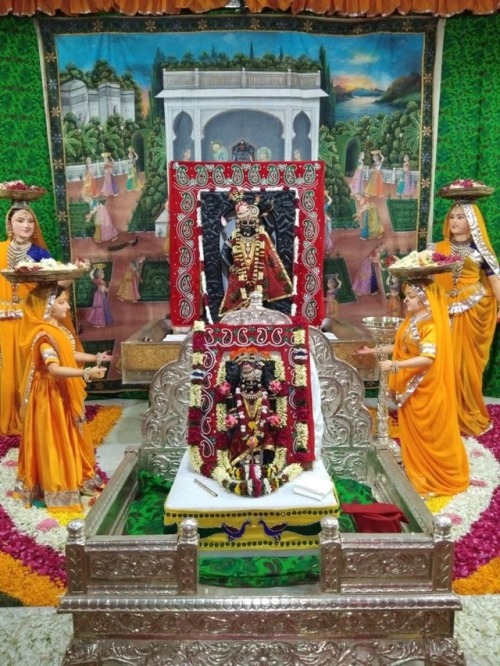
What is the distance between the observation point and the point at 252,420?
9.30ft

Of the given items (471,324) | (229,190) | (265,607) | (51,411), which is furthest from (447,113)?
(265,607)

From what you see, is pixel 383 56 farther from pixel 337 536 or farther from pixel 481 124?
pixel 337 536

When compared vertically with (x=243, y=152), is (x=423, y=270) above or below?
below

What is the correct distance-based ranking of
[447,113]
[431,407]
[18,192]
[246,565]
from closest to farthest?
[246,565]
[431,407]
[18,192]
[447,113]

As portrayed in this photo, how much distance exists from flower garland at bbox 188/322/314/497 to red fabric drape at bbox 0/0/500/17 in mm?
4152

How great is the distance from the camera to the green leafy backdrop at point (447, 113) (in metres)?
5.84

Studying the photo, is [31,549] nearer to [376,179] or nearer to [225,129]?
[225,129]

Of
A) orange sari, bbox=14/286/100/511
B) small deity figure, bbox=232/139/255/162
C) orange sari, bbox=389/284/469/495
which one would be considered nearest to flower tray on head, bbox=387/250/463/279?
orange sari, bbox=389/284/469/495

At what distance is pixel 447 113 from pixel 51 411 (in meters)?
5.11

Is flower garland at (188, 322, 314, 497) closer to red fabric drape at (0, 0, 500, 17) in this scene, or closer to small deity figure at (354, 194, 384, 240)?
small deity figure at (354, 194, 384, 240)

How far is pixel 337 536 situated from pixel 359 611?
305mm

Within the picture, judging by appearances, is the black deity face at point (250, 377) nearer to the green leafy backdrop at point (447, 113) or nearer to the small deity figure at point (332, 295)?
the small deity figure at point (332, 295)

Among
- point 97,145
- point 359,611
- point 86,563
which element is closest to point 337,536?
point 359,611

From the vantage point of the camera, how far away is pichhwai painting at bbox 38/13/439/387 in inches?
232
